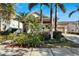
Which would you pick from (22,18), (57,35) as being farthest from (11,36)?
(57,35)

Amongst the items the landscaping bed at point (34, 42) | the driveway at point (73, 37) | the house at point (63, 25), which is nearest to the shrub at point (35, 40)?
the landscaping bed at point (34, 42)

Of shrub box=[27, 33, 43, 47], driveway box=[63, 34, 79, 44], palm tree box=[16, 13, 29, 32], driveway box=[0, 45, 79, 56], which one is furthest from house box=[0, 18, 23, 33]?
driveway box=[63, 34, 79, 44]

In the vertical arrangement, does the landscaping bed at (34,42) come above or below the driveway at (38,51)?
above

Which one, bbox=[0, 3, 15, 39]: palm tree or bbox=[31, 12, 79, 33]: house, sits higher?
bbox=[0, 3, 15, 39]: palm tree

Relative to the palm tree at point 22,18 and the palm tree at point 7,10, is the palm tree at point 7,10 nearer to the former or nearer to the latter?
the palm tree at point 7,10

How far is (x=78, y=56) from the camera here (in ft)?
18.6

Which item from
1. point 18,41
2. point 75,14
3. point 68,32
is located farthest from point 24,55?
point 75,14

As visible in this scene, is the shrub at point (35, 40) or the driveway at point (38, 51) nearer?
the driveway at point (38, 51)

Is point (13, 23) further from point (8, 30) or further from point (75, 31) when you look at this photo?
point (75, 31)

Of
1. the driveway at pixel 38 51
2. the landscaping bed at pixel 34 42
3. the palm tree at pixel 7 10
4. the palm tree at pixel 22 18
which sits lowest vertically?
the driveway at pixel 38 51

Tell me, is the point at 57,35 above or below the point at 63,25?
below

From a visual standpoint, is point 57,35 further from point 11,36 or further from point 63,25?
point 11,36

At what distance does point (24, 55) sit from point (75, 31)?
149 cm

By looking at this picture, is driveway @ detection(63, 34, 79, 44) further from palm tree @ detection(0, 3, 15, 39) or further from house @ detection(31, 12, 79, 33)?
palm tree @ detection(0, 3, 15, 39)
